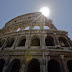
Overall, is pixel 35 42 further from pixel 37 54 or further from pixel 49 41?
pixel 37 54

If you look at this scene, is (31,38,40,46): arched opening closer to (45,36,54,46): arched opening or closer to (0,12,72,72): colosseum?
(0,12,72,72): colosseum

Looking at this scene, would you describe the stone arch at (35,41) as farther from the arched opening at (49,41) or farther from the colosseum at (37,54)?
the arched opening at (49,41)

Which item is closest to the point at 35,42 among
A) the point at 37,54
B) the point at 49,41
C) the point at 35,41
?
the point at 35,41

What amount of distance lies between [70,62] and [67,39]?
10.9 ft

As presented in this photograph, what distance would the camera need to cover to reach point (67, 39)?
9078mm

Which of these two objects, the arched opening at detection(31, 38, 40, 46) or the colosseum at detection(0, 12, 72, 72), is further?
the arched opening at detection(31, 38, 40, 46)

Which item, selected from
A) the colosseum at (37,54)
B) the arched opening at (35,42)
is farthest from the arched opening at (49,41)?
the arched opening at (35,42)

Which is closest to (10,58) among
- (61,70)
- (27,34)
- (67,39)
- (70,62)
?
(27,34)

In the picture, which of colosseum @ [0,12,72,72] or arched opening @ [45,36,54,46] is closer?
colosseum @ [0,12,72,72]

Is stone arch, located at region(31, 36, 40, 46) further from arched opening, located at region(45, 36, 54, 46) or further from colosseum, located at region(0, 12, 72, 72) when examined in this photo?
arched opening, located at region(45, 36, 54, 46)

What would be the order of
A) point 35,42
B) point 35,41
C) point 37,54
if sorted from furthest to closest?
point 35,41 < point 35,42 < point 37,54

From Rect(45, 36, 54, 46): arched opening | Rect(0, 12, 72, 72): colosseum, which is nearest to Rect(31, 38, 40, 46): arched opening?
Rect(0, 12, 72, 72): colosseum

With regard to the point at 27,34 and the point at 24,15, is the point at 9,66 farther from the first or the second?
the point at 24,15

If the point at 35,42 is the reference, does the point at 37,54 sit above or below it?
below
